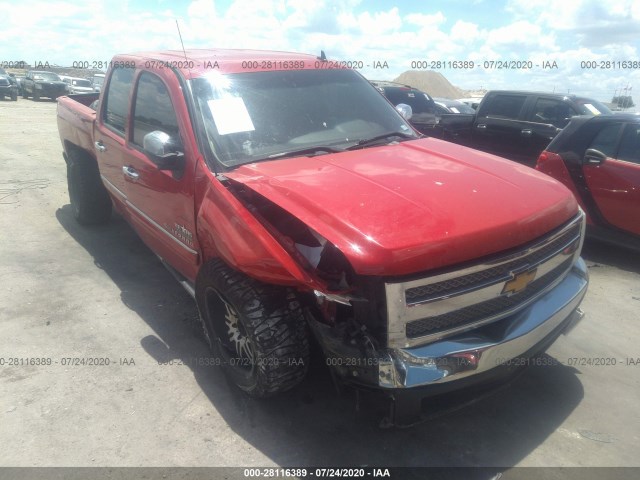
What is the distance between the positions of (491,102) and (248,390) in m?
A: 7.97

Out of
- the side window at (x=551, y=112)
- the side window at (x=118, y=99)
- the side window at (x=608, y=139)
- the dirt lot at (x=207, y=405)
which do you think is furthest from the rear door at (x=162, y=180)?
the side window at (x=551, y=112)

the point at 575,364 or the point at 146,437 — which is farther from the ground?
the point at 146,437

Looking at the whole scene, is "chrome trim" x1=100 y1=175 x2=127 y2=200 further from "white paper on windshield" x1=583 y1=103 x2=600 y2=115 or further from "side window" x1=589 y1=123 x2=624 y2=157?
"white paper on windshield" x1=583 y1=103 x2=600 y2=115

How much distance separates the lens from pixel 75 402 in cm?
311

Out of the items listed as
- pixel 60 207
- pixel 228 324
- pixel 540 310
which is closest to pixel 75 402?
pixel 228 324

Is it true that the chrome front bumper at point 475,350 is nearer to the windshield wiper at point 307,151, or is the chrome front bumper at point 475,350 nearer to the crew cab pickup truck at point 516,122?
the windshield wiper at point 307,151

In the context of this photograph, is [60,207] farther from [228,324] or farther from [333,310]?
[333,310]

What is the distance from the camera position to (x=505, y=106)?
9.03m

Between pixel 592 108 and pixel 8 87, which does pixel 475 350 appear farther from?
pixel 8 87

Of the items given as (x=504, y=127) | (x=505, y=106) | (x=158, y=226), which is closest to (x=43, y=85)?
(x=505, y=106)

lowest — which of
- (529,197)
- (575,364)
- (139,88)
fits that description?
(575,364)

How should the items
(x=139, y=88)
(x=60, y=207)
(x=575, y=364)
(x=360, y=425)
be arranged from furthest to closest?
(x=60, y=207), (x=139, y=88), (x=575, y=364), (x=360, y=425)

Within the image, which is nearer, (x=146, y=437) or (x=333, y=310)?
(x=333, y=310)

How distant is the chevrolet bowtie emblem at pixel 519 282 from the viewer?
8.40 ft
